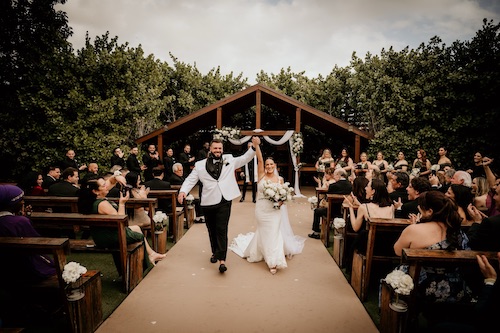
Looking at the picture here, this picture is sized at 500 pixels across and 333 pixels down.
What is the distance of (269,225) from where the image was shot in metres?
5.05

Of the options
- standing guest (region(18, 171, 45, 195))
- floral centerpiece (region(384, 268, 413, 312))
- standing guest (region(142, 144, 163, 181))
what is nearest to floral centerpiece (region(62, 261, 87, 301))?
floral centerpiece (region(384, 268, 413, 312))

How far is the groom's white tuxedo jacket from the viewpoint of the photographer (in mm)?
4875

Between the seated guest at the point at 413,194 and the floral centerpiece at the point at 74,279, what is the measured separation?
169 inches

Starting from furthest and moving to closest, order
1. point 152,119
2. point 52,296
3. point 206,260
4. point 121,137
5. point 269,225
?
point 152,119
point 121,137
point 206,260
point 269,225
point 52,296

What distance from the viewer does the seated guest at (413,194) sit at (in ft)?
14.4

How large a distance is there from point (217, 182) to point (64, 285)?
2485 mm

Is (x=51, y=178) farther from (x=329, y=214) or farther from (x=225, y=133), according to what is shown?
(x=329, y=214)

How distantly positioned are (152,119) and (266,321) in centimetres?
1408

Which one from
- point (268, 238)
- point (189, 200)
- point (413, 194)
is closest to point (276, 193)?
point (268, 238)

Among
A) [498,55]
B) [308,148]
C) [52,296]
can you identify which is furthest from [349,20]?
[52,296]

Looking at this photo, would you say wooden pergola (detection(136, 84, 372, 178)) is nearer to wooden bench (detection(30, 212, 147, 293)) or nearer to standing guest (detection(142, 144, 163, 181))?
standing guest (detection(142, 144, 163, 181))

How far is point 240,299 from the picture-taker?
402 centimetres

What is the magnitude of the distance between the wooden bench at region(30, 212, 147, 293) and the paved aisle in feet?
0.75

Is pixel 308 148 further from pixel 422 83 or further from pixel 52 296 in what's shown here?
pixel 52 296
